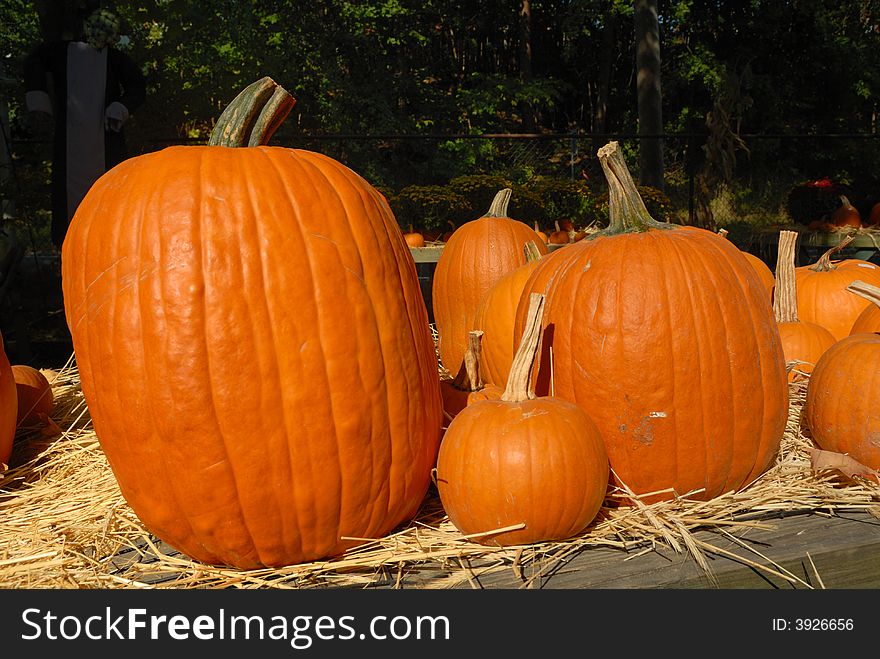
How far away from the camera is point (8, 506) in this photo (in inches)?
81.0

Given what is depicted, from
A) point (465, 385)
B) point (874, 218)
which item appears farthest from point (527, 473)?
point (874, 218)

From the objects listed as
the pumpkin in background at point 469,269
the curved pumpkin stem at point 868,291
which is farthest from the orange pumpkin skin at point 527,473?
the pumpkin in background at point 469,269

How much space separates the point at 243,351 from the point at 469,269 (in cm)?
200

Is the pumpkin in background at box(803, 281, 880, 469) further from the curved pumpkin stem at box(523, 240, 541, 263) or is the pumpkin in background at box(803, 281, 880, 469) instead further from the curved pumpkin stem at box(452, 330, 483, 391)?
the curved pumpkin stem at box(523, 240, 541, 263)

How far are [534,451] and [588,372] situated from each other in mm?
322

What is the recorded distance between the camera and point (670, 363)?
1725 millimetres

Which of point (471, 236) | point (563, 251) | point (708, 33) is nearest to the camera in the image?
point (563, 251)

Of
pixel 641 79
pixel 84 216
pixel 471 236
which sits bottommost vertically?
pixel 471 236

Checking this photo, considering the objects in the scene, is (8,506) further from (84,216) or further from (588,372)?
(588,372)

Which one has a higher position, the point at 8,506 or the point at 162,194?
the point at 162,194

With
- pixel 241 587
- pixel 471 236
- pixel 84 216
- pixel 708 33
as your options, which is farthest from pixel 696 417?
pixel 708 33

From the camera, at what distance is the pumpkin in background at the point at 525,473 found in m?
1.54

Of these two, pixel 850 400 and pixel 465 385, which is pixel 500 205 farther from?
pixel 850 400

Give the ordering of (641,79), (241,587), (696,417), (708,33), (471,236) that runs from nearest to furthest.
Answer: (241,587) < (696,417) < (471,236) < (641,79) < (708,33)
